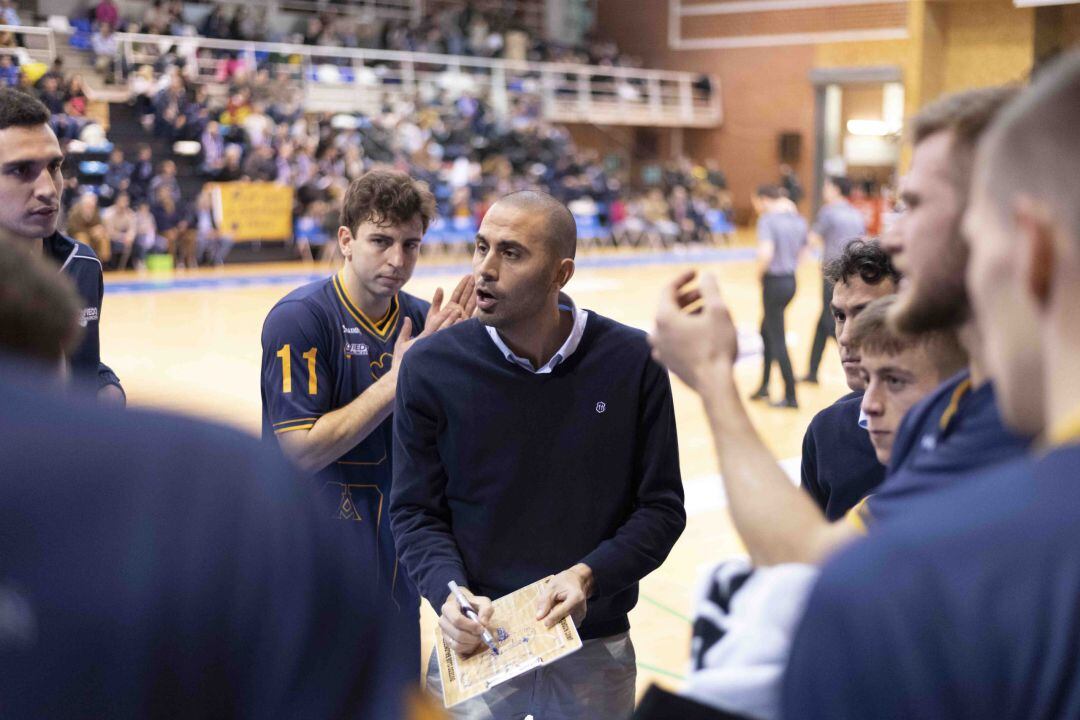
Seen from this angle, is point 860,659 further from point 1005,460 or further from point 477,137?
point 477,137

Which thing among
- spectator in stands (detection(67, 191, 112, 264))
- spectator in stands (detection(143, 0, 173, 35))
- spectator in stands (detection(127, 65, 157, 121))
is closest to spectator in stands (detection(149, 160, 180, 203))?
spectator in stands (detection(67, 191, 112, 264))

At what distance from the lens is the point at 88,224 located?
17.9 metres

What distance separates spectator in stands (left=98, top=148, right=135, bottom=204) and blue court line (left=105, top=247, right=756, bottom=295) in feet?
5.58

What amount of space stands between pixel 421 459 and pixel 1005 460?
1.88 m

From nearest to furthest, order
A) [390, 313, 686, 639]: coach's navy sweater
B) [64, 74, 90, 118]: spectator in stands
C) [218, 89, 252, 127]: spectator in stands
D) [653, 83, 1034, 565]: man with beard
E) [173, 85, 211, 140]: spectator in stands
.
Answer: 1. [653, 83, 1034, 565]: man with beard
2. [390, 313, 686, 639]: coach's navy sweater
3. [64, 74, 90, 118]: spectator in stands
4. [173, 85, 211, 140]: spectator in stands
5. [218, 89, 252, 127]: spectator in stands

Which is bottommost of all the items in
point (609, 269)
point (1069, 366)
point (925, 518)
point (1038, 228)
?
point (609, 269)

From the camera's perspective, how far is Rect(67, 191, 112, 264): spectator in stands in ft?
58.3

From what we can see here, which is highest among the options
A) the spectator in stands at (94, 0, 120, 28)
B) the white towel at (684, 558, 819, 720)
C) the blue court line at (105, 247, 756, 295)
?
the spectator in stands at (94, 0, 120, 28)

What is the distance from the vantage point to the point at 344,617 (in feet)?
3.32

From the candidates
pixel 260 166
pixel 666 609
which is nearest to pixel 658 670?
pixel 666 609

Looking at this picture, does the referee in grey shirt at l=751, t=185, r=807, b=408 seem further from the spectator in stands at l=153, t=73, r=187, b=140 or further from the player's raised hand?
the spectator in stands at l=153, t=73, r=187, b=140

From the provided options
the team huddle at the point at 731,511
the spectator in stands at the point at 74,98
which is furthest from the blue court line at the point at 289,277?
the team huddle at the point at 731,511

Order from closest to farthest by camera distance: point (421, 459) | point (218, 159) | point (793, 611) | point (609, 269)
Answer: point (793, 611)
point (421, 459)
point (218, 159)
point (609, 269)

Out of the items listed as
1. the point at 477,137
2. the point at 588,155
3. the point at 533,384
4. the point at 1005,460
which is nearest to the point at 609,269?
the point at 477,137
